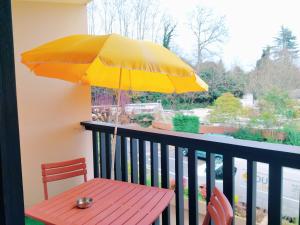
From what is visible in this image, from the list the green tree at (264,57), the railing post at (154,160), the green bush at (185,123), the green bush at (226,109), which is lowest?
the railing post at (154,160)

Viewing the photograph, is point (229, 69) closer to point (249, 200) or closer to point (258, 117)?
point (258, 117)

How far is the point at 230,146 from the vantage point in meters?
1.79

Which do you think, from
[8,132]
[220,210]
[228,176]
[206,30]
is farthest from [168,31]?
[8,132]

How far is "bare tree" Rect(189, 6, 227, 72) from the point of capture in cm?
282

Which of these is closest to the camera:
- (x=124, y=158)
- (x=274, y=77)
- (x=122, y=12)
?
(x=274, y=77)

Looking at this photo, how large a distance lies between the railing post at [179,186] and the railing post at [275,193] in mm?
700

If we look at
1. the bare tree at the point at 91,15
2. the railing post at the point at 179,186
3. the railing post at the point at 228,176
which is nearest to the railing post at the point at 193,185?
the railing post at the point at 179,186

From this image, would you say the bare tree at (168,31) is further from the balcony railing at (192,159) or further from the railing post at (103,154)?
the railing post at (103,154)

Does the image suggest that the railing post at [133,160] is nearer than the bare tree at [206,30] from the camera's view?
Yes

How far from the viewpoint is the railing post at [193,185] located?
206 centimetres

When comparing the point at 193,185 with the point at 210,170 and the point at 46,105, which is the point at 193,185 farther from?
the point at 46,105

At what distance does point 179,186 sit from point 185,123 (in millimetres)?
745

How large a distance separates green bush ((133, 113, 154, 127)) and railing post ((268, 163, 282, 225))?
1.39 metres

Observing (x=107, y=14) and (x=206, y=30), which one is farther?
(x=107, y=14)
